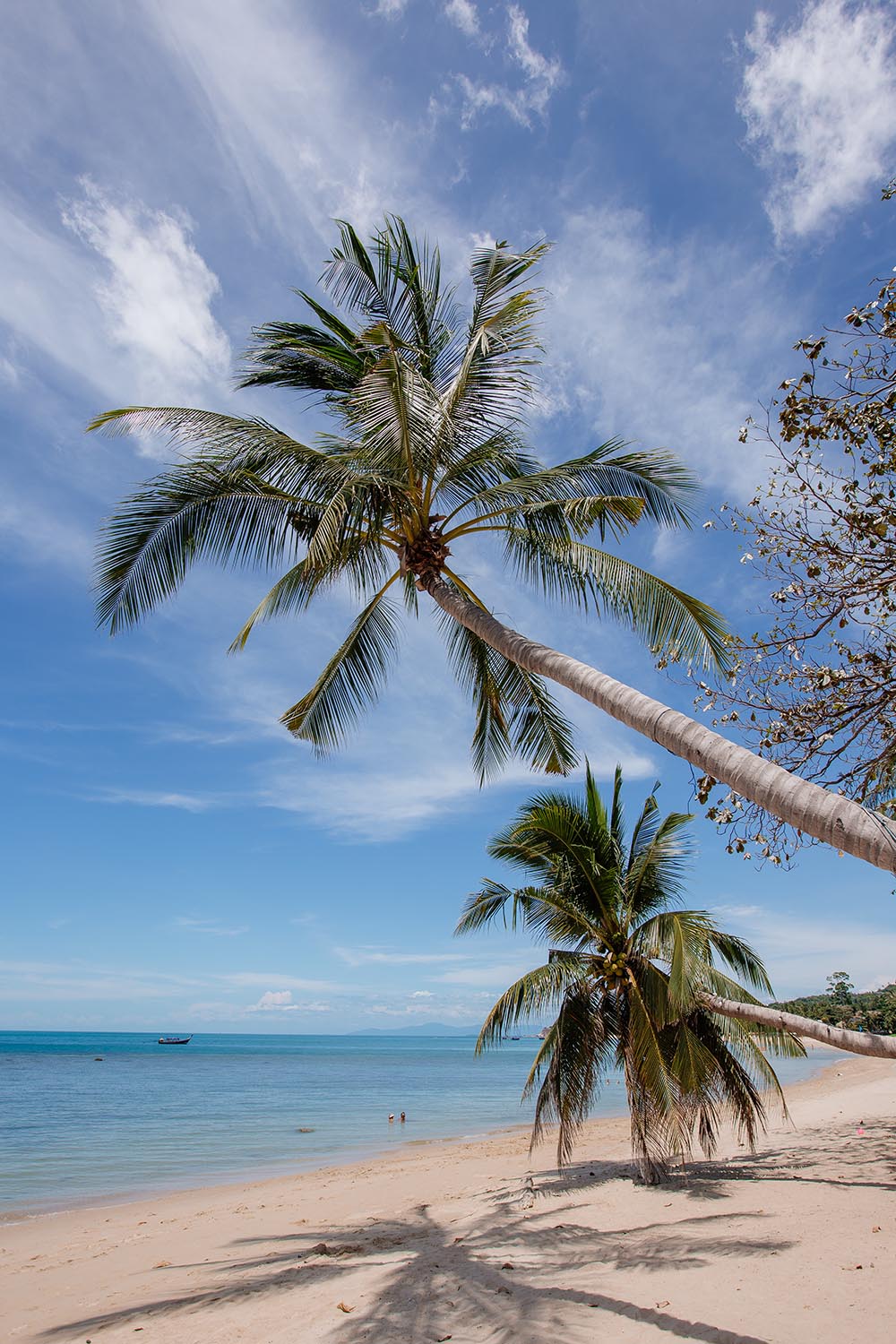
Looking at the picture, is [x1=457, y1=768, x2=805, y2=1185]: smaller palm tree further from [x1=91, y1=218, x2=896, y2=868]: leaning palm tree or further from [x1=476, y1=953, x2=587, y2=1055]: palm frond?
[x1=91, y1=218, x2=896, y2=868]: leaning palm tree

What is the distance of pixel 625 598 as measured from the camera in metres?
6.64

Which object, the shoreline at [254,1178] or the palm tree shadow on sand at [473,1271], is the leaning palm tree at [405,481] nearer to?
the palm tree shadow on sand at [473,1271]

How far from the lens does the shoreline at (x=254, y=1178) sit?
1255cm

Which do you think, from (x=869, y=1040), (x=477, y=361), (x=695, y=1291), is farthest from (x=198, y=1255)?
(x=477, y=361)

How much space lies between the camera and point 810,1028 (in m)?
8.57

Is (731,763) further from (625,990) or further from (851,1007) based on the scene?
(851,1007)

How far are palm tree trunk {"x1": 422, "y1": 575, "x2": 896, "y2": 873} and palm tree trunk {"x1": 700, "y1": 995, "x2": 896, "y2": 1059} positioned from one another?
5.01m

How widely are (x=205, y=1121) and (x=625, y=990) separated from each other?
2049 centimetres

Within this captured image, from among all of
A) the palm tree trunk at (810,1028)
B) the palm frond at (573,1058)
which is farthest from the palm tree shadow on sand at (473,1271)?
the palm tree trunk at (810,1028)

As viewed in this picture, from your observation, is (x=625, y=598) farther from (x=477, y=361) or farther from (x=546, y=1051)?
(x=546, y=1051)

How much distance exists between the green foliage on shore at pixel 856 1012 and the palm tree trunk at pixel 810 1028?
9.3 inches

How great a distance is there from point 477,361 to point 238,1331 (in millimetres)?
7724

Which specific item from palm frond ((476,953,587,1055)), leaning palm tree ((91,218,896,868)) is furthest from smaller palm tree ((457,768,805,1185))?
leaning palm tree ((91,218,896,868))

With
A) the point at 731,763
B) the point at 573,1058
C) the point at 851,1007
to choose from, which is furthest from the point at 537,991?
the point at 851,1007
